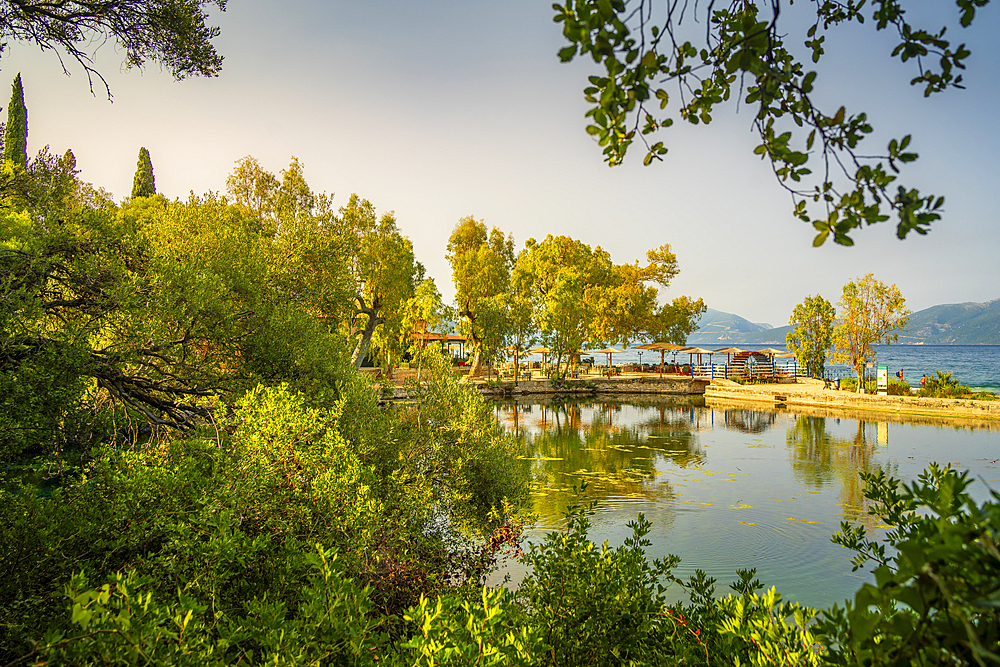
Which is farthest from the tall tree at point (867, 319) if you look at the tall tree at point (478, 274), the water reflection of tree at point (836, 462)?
the tall tree at point (478, 274)

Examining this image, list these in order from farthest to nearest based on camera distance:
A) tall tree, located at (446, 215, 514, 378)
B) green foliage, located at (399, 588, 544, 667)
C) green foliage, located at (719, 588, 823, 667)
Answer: tall tree, located at (446, 215, 514, 378)
green foliage, located at (719, 588, 823, 667)
green foliage, located at (399, 588, 544, 667)

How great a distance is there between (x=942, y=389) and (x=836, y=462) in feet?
45.1

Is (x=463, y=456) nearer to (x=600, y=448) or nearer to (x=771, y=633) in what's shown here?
(x=771, y=633)

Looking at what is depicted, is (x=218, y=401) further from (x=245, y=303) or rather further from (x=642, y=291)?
(x=642, y=291)

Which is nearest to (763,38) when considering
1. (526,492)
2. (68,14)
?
(68,14)

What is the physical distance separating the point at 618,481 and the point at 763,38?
43.5 feet

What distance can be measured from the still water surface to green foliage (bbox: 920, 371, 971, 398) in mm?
4924

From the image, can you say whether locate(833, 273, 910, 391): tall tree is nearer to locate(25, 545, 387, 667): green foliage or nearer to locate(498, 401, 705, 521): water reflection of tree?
locate(498, 401, 705, 521): water reflection of tree

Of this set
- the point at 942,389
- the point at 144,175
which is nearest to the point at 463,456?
the point at 942,389

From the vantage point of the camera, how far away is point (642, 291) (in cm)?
4162

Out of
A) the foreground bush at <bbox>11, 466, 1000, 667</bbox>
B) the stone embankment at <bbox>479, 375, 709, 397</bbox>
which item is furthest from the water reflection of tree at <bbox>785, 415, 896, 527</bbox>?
the stone embankment at <bbox>479, 375, 709, 397</bbox>

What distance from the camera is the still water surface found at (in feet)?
29.6

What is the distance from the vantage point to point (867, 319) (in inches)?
1147

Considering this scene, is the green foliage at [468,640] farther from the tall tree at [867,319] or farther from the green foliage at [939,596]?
the tall tree at [867,319]
